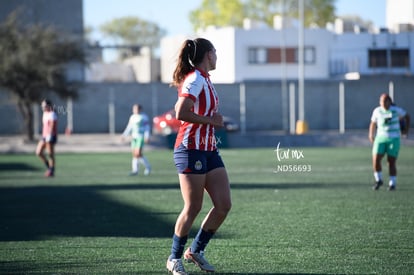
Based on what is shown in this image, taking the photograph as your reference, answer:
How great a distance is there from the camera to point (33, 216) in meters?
14.6

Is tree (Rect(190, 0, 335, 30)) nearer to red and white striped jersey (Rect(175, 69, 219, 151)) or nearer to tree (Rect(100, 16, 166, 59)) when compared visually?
tree (Rect(100, 16, 166, 59))

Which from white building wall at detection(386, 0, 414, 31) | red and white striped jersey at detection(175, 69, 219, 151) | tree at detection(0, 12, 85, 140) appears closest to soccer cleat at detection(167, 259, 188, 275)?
red and white striped jersey at detection(175, 69, 219, 151)

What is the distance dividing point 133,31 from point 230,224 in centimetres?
11048

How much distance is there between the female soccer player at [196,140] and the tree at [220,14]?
270ft

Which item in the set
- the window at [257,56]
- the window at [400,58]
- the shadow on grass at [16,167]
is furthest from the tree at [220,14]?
the shadow on grass at [16,167]

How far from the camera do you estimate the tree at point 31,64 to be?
41.8 m

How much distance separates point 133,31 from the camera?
122m

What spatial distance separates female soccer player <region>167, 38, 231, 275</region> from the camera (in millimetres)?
8109

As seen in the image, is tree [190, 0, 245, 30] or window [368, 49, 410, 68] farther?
tree [190, 0, 245, 30]

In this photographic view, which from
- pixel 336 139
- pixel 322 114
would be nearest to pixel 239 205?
pixel 336 139

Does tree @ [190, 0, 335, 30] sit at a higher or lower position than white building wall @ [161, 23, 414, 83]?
higher

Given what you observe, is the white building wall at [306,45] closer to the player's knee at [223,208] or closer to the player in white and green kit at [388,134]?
the player in white and green kit at [388,134]

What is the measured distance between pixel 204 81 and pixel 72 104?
42780 millimetres

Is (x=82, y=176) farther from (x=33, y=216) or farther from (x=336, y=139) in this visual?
(x=336, y=139)
